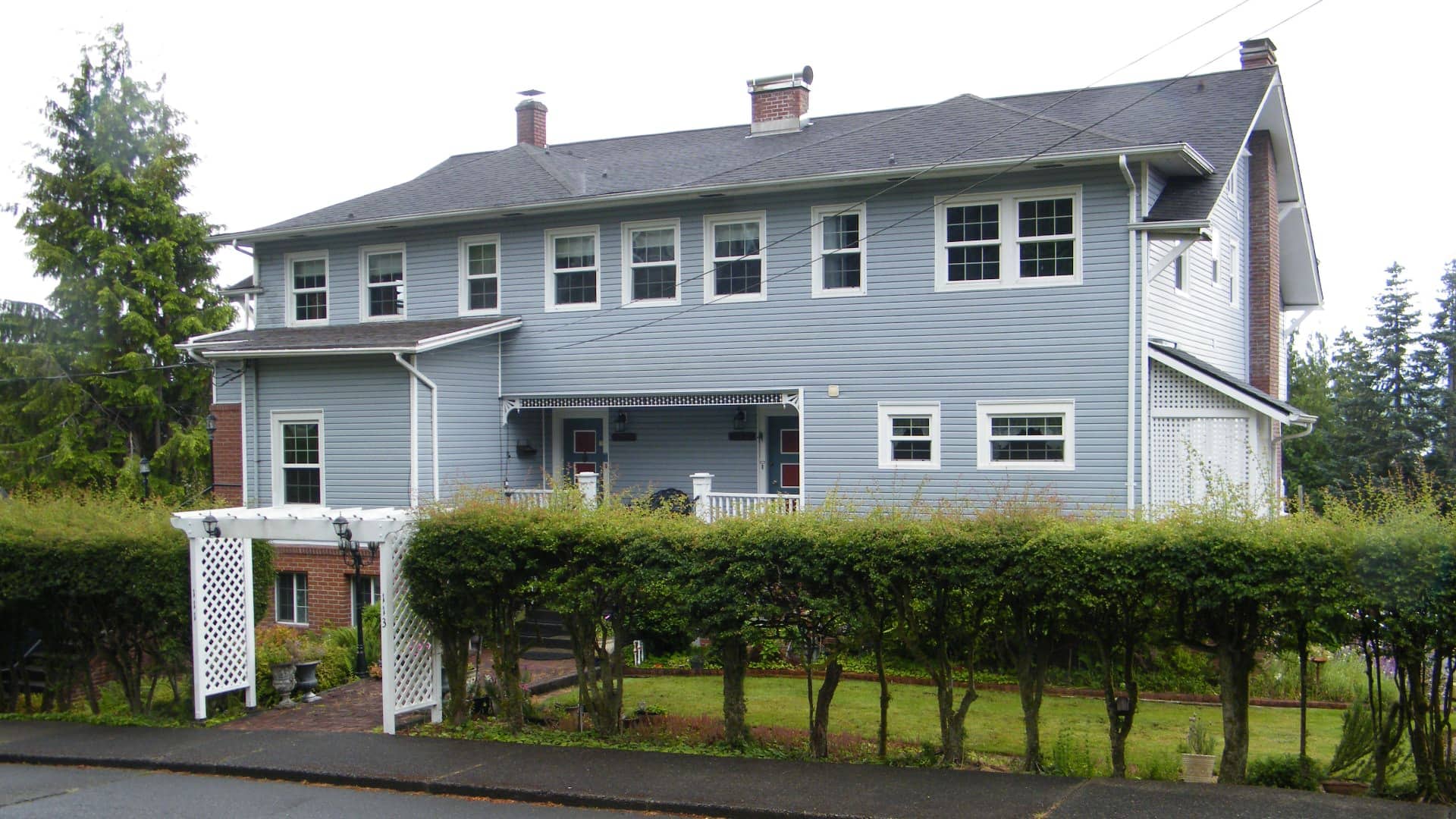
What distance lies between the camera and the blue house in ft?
51.1

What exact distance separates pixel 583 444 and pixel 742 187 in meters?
6.05

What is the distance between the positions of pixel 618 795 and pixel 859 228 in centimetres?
1078

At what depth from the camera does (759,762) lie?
9047 millimetres

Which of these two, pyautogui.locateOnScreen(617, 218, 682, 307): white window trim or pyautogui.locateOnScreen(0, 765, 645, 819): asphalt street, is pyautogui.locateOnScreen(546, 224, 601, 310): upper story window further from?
pyautogui.locateOnScreen(0, 765, 645, 819): asphalt street

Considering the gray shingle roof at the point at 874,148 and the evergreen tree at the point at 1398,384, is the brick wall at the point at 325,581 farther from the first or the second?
the evergreen tree at the point at 1398,384

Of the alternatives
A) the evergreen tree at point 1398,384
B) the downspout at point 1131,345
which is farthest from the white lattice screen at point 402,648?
the evergreen tree at point 1398,384

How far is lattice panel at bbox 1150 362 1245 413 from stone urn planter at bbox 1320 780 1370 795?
25.7 feet

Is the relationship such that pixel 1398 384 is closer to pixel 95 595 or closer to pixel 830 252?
pixel 830 252

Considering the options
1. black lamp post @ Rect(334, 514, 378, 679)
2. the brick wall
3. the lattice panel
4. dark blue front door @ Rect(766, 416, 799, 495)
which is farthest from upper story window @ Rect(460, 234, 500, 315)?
the lattice panel

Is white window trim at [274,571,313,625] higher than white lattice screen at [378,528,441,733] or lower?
lower

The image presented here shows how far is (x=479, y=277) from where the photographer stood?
19.6m

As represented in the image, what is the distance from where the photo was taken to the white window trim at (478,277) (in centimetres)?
1942

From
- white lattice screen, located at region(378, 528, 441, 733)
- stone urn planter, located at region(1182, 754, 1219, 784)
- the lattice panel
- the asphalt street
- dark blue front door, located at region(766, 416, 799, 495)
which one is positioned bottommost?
the asphalt street

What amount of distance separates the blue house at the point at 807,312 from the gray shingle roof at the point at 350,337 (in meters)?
0.10
